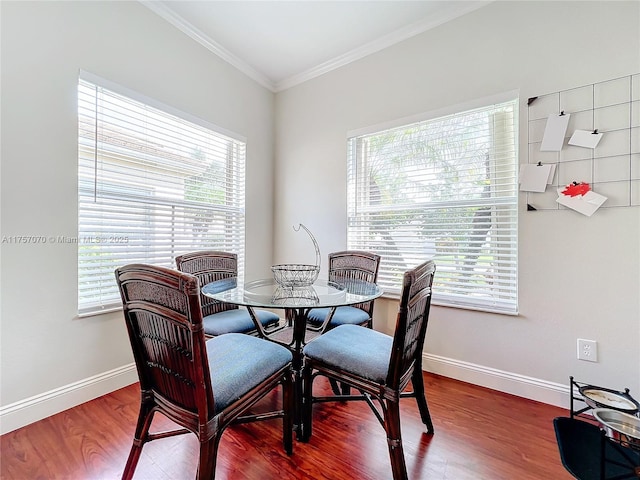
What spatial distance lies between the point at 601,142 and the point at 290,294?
2.05m

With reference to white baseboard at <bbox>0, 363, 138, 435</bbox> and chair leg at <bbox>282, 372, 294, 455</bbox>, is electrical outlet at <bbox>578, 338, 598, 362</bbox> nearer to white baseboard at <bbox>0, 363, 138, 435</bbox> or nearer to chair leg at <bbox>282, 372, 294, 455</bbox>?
chair leg at <bbox>282, 372, 294, 455</bbox>

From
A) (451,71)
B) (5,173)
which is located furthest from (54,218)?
(451,71)

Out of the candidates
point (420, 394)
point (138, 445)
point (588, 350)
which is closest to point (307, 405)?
point (420, 394)

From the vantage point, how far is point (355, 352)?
4.60 feet

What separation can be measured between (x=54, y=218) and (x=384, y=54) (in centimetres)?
275

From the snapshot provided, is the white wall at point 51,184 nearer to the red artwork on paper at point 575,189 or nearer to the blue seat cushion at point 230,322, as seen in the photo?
the blue seat cushion at point 230,322

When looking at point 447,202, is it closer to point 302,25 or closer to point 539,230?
point 539,230

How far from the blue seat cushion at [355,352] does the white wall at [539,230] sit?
0.95m

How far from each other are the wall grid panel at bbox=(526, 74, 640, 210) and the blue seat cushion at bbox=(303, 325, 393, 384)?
1401 mm

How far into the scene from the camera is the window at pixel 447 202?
6.63 ft

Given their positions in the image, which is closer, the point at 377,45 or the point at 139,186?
the point at 139,186

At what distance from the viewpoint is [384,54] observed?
2512 millimetres

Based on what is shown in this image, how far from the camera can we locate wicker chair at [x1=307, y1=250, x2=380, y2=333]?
80.5 inches

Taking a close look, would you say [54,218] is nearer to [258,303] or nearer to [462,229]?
[258,303]
